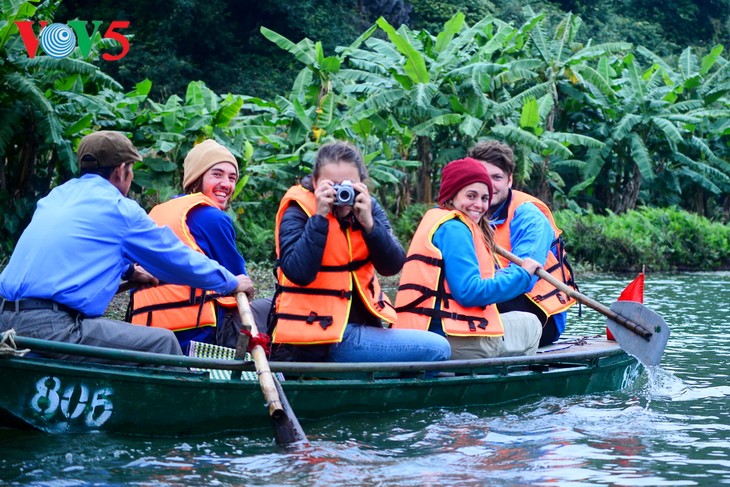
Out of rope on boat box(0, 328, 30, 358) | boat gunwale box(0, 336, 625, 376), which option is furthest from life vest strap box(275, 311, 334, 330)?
rope on boat box(0, 328, 30, 358)

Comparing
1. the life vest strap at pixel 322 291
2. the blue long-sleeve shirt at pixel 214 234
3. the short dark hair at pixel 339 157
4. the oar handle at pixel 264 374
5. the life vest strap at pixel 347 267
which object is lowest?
the oar handle at pixel 264 374

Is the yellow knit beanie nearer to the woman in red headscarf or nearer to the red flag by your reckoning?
the woman in red headscarf

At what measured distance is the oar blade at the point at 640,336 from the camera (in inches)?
253

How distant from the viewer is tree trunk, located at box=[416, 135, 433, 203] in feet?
51.2

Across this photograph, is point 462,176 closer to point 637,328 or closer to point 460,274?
point 460,274

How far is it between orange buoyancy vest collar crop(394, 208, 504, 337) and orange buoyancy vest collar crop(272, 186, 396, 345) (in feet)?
1.96

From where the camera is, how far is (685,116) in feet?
56.9

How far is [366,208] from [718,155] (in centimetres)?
1671

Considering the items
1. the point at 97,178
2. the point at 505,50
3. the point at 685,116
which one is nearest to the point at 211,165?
the point at 97,178

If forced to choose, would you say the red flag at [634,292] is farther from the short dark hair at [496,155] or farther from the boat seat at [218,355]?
the boat seat at [218,355]

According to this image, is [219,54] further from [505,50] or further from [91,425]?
[91,425]

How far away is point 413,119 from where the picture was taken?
49.1 ft

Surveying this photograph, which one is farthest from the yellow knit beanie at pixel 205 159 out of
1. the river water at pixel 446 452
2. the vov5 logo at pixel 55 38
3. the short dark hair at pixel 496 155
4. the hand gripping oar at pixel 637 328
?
the vov5 logo at pixel 55 38

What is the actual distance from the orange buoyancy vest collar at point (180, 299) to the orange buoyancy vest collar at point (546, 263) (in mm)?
1901
